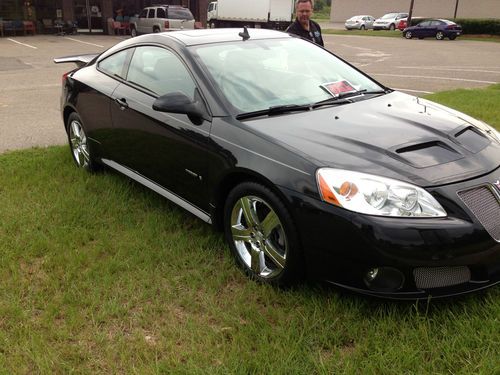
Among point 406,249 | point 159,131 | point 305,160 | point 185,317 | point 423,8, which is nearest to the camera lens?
point 406,249

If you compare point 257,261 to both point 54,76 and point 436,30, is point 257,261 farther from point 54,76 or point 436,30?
point 436,30

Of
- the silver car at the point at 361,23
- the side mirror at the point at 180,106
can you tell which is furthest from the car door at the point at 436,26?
the side mirror at the point at 180,106

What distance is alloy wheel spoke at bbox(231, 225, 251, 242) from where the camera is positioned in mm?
3080

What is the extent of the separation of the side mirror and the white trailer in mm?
30295

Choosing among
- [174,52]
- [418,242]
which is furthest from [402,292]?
[174,52]

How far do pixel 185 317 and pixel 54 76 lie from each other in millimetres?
11285

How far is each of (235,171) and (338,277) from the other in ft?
2.93

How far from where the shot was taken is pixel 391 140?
9.34 ft

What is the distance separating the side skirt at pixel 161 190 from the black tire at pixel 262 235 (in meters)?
0.26

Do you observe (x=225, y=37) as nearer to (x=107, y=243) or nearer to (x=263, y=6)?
(x=107, y=243)

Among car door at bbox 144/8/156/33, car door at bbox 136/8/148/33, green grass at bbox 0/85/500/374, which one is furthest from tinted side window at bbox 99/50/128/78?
car door at bbox 136/8/148/33

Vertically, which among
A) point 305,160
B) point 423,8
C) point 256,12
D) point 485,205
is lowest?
point 485,205

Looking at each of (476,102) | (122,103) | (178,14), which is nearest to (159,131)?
(122,103)

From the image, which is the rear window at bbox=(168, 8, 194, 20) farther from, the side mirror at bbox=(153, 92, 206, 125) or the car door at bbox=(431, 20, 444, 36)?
the side mirror at bbox=(153, 92, 206, 125)
